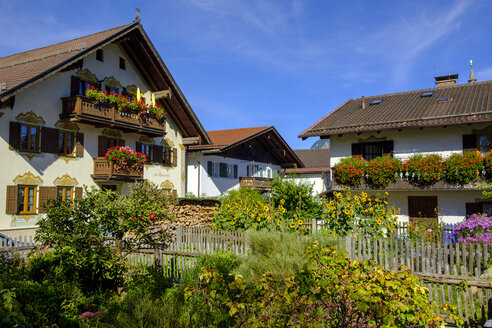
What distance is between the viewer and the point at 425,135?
19656mm

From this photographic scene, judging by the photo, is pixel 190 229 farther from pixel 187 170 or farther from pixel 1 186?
pixel 187 170

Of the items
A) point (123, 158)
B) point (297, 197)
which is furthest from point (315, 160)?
point (297, 197)

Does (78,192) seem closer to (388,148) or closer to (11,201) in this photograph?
(11,201)

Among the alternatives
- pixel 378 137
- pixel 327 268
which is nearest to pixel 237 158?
pixel 378 137

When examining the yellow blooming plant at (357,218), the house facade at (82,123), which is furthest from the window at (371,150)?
the yellow blooming plant at (357,218)

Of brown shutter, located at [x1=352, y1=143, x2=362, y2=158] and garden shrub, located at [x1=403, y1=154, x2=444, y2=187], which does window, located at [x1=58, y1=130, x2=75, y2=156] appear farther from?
garden shrub, located at [x1=403, y1=154, x2=444, y2=187]

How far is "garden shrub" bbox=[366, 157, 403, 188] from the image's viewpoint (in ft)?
62.6

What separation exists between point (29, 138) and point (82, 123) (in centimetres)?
275

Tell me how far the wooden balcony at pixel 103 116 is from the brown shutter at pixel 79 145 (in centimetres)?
83

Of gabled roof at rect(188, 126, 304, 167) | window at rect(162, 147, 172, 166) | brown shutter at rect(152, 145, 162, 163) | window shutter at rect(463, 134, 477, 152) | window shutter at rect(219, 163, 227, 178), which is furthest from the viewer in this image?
window shutter at rect(219, 163, 227, 178)

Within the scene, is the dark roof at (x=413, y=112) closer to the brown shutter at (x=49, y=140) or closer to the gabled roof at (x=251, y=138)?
the gabled roof at (x=251, y=138)

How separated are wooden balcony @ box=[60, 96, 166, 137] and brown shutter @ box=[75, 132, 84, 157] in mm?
827

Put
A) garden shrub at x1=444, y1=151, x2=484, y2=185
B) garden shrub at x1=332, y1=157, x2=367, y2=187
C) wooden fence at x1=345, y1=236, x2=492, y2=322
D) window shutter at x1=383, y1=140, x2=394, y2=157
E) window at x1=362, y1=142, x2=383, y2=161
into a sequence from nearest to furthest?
1. wooden fence at x1=345, y1=236, x2=492, y2=322
2. garden shrub at x1=444, y1=151, x2=484, y2=185
3. garden shrub at x1=332, y1=157, x2=367, y2=187
4. window shutter at x1=383, y1=140, x2=394, y2=157
5. window at x1=362, y1=142, x2=383, y2=161

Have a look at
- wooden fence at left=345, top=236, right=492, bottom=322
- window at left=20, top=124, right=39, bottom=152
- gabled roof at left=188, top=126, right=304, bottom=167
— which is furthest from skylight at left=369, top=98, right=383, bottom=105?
window at left=20, top=124, right=39, bottom=152
